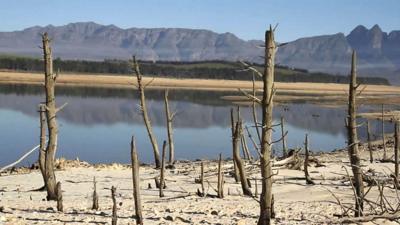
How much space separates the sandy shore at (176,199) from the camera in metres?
13.1

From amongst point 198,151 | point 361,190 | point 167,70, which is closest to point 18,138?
point 198,151

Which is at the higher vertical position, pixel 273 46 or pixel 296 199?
pixel 273 46

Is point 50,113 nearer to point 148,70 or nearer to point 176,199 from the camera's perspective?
point 176,199

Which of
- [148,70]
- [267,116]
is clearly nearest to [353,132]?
[267,116]

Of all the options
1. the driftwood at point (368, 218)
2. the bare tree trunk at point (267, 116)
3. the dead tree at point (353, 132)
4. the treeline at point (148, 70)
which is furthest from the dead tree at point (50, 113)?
the treeline at point (148, 70)

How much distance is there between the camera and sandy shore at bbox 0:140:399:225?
1312 centimetres

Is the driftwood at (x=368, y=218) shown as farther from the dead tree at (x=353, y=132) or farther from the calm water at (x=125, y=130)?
the calm water at (x=125, y=130)

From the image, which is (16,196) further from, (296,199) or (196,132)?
(196,132)

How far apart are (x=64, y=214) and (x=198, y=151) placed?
22.4 meters

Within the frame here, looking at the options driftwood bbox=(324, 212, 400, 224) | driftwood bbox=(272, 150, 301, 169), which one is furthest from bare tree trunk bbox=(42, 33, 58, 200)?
driftwood bbox=(272, 150, 301, 169)

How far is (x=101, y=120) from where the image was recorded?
53.4m

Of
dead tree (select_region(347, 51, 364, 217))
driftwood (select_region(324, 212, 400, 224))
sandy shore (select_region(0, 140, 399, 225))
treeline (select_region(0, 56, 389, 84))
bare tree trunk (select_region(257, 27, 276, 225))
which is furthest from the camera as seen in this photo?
treeline (select_region(0, 56, 389, 84))

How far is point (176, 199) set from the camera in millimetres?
16641

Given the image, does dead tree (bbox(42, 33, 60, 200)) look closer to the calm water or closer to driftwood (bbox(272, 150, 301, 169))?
driftwood (bbox(272, 150, 301, 169))
